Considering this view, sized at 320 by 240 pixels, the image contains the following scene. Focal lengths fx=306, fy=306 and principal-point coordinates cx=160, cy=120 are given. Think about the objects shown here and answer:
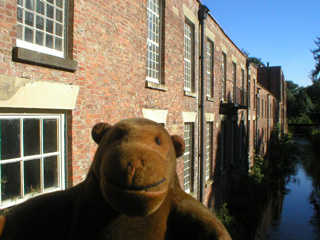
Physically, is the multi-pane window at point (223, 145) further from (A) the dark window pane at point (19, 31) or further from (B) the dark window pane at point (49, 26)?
(A) the dark window pane at point (19, 31)

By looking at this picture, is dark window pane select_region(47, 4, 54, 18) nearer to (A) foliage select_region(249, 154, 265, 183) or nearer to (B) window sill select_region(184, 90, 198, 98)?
(B) window sill select_region(184, 90, 198, 98)

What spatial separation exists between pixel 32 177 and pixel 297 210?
52.5ft

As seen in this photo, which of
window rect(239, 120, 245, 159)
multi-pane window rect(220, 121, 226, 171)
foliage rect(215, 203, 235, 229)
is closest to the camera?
foliage rect(215, 203, 235, 229)

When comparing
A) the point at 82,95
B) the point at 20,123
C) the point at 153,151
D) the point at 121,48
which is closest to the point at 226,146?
the point at 121,48

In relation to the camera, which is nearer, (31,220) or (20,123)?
(31,220)

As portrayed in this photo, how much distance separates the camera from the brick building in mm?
3975

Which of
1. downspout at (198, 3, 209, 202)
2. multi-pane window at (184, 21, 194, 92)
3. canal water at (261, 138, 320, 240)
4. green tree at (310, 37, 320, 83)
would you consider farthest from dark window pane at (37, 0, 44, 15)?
green tree at (310, 37, 320, 83)

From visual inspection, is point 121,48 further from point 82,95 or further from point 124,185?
point 124,185

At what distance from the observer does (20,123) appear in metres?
4.09

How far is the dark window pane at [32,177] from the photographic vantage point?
4223mm

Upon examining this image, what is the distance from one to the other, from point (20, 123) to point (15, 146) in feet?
1.02

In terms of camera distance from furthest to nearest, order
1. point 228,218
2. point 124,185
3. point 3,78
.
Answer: point 228,218 → point 3,78 → point 124,185

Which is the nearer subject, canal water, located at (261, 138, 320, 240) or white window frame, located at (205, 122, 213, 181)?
white window frame, located at (205, 122, 213, 181)

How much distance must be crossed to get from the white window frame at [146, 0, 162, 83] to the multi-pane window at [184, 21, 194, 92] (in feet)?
6.70
